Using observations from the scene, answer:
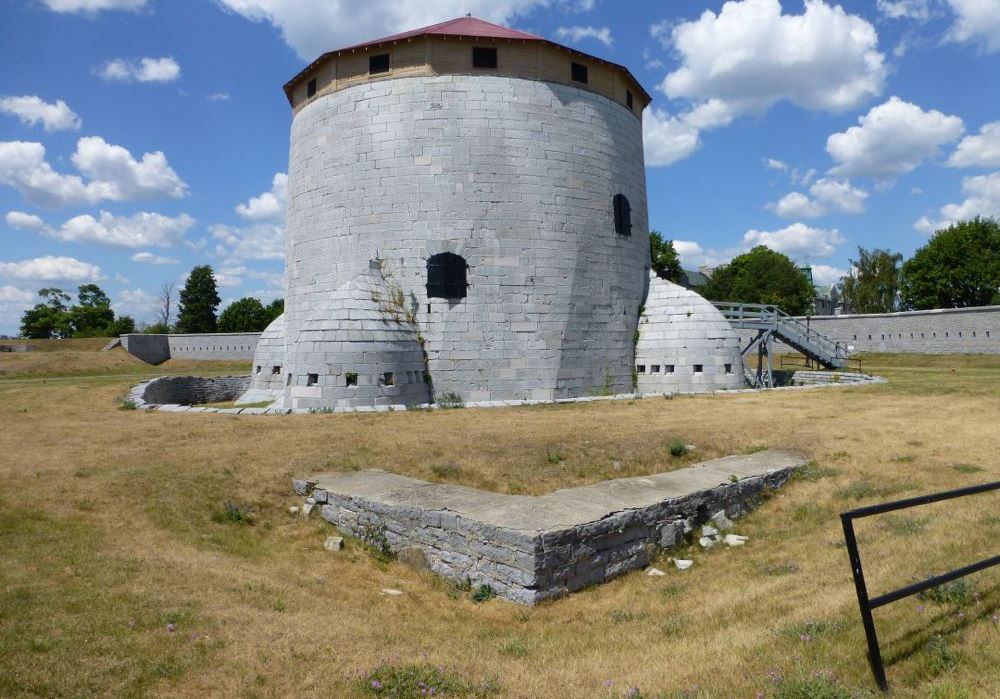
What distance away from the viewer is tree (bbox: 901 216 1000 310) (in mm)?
45938

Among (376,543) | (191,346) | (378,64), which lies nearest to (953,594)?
(376,543)

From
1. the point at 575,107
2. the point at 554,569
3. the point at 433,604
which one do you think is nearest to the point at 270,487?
the point at 433,604

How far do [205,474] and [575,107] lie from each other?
50.9 ft

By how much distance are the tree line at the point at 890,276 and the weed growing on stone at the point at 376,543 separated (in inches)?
1997

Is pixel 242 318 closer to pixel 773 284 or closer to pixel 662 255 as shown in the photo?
pixel 662 255

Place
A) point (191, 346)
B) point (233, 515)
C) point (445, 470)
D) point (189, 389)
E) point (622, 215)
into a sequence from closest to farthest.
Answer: point (233, 515) → point (445, 470) → point (622, 215) → point (189, 389) → point (191, 346)

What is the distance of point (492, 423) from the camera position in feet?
44.4

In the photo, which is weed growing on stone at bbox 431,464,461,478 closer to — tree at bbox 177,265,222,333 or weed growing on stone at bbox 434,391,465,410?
weed growing on stone at bbox 434,391,465,410

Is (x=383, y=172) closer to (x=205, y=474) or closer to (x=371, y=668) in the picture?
(x=205, y=474)

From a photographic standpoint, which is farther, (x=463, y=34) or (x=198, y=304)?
(x=198, y=304)

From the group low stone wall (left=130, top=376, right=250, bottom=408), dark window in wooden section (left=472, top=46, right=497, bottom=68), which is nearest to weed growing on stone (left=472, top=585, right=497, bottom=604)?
low stone wall (left=130, top=376, right=250, bottom=408)

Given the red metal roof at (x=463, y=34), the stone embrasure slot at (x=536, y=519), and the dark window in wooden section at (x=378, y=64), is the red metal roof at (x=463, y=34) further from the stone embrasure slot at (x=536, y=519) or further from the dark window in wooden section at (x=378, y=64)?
the stone embrasure slot at (x=536, y=519)

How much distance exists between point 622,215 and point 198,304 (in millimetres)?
57788

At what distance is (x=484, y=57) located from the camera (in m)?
18.9
